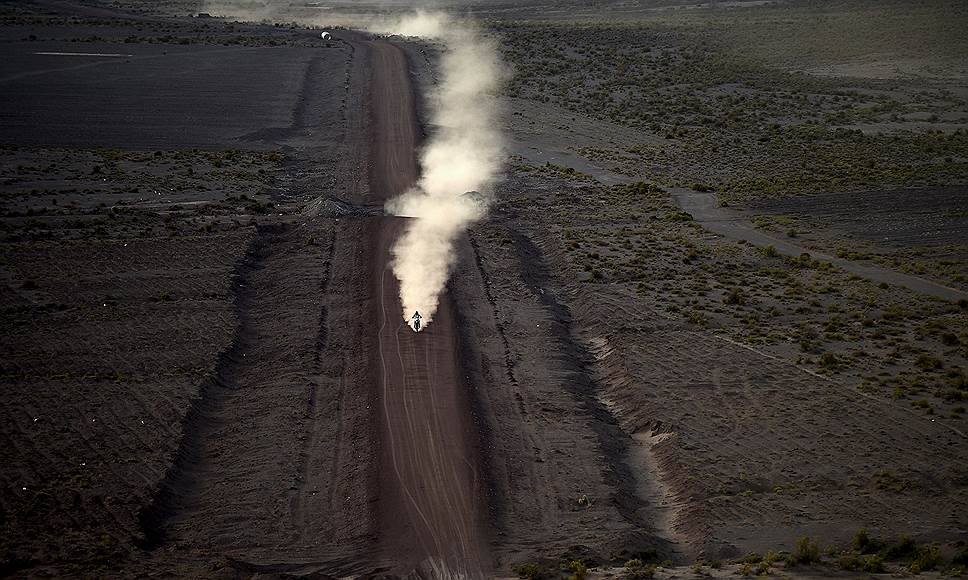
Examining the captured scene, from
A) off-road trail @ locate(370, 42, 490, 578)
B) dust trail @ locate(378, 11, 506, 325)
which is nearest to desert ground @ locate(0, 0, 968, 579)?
off-road trail @ locate(370, 42, 490, 578)

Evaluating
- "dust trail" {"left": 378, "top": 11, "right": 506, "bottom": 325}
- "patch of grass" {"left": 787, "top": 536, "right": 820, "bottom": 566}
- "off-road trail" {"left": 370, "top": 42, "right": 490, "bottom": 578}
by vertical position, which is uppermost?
"dust trail" {"left": 378, "top": 11, "right": 506, "bottom": 325}

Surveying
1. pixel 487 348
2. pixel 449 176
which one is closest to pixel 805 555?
pixel 487 348

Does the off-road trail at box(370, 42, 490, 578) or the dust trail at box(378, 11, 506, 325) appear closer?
the off-road trail at box(370, 42, 490, 578)

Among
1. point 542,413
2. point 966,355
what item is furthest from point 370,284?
point 966,355

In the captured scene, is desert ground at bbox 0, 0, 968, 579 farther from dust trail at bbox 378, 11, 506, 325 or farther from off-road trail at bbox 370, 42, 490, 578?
dust trail at bbox 378, 11, 506, 325

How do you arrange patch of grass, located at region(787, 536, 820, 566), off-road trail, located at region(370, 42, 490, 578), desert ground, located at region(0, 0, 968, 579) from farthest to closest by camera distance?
desert ground, located at region(0, 0, 968, 579) < off-road trail, located at region(370, 42, 490, 578) < patch of grass, located at region(787, 536, 820, 566)

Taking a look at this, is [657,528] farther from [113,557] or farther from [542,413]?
[113,557]

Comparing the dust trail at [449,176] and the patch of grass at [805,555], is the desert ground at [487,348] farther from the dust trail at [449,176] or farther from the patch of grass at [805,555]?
the dust trail at [449,176]

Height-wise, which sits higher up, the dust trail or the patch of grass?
the dust trail
